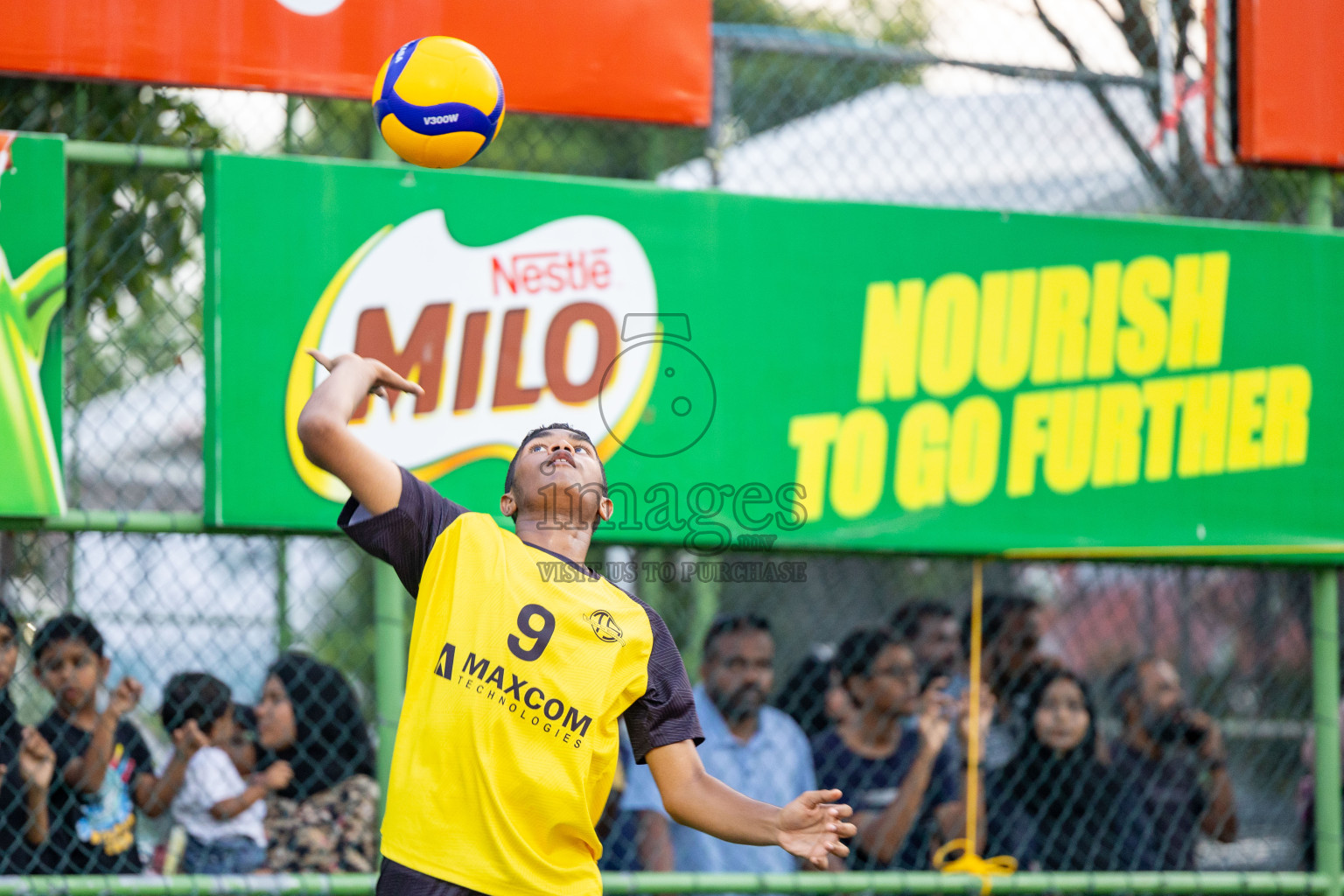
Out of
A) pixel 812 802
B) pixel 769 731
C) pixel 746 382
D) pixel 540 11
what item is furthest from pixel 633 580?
pixel 812 802

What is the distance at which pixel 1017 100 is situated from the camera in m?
5.77

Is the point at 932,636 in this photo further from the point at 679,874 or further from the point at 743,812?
the point at 743,812

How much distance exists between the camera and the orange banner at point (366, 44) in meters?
4.51

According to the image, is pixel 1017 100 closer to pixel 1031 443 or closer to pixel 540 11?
pixel 1031 443

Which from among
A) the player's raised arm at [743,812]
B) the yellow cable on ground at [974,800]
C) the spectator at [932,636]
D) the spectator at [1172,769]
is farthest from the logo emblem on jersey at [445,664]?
the spectator at [1172,769]

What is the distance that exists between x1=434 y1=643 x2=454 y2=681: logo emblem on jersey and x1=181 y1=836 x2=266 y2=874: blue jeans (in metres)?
2.00

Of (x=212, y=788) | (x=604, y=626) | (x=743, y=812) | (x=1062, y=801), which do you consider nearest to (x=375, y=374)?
(x=604, y=626)

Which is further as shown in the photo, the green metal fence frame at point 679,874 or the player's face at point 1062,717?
the player's face at point 1062,717

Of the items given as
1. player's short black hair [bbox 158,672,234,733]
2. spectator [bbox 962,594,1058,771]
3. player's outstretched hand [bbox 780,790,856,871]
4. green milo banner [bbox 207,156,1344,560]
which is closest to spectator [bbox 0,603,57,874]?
player's short black hair [bbox 158,672,234,733]

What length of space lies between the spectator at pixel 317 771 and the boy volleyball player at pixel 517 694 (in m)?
1.72

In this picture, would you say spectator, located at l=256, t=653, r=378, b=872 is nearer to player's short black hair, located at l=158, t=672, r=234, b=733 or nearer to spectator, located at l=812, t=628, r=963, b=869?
player's short black hair, located at l=158, t=672, r=234, b=733

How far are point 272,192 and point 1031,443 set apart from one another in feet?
9.06

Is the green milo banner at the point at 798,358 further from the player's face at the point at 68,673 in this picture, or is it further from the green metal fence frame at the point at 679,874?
the player's face at the point at 68,673

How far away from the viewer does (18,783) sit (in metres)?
4.38
